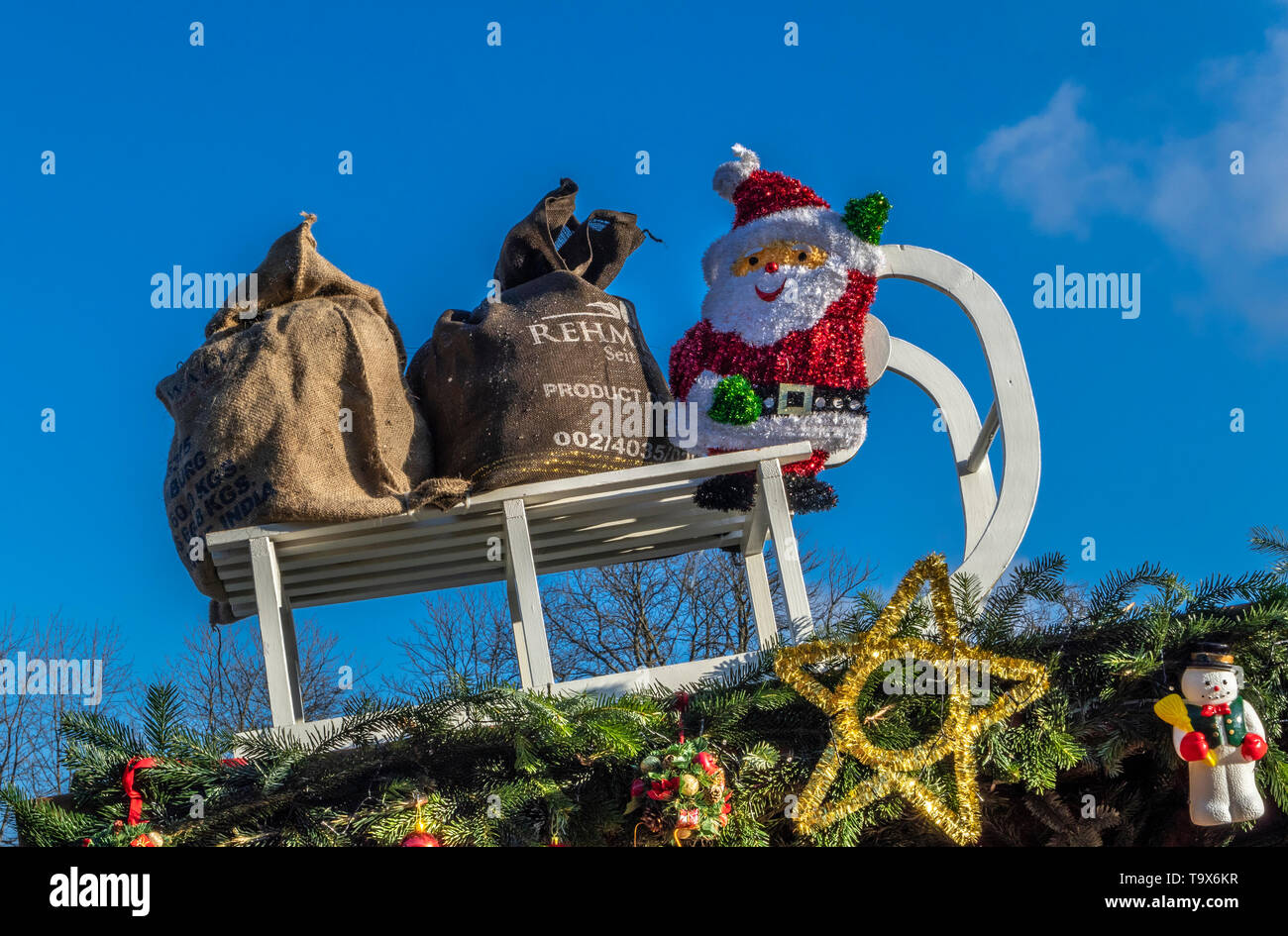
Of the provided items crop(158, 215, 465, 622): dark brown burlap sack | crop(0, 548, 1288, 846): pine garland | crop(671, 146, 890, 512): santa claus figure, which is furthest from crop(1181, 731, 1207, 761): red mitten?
crop(158, 215, 465, 622): dark brown burlap sack

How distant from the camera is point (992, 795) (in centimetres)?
266

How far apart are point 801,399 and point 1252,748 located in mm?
1589

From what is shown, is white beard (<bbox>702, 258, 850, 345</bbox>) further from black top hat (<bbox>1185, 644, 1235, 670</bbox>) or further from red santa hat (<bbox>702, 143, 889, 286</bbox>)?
black top hat (<bbox>1185, 644, 1235, 670</bbox>)

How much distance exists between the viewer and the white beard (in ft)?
11.9

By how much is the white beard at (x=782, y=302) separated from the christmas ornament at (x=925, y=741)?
43.9 inches

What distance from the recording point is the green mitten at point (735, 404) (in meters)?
3.52

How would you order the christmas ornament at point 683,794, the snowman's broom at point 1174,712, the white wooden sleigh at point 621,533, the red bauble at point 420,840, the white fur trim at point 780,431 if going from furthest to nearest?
the white fur trim at point 780,431
the white wooden sleigh at point 621,533
the snowman's broom at point 1174,712
the christmas ornament at point 683,794
the red bauble at point 420,840

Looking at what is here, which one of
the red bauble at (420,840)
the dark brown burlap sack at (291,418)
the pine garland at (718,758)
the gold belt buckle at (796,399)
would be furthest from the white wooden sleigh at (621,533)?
the red bauble at (420,840)

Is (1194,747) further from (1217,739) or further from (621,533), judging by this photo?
(621,533)

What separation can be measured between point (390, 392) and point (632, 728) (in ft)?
4.79

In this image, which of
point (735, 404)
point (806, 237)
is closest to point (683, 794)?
point (735, 404)

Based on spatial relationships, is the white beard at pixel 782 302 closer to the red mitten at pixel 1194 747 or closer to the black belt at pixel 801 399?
the black belt at pixel 801 399

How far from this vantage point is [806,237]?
371cm
